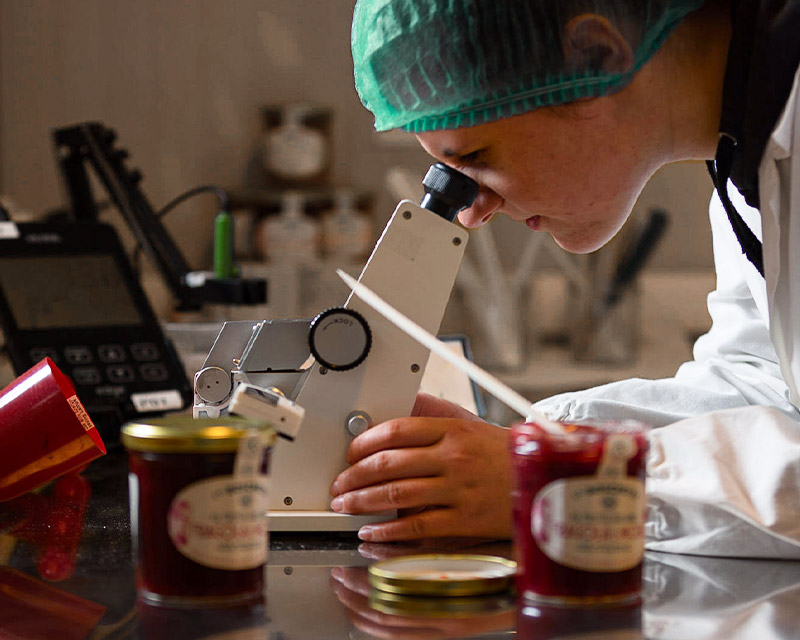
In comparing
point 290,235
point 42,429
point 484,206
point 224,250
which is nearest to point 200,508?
point 42,429

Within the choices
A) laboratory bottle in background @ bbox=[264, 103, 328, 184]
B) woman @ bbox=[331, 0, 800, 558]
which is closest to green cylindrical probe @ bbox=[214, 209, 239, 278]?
woman @ bbox=[331, 0, 800, 558]

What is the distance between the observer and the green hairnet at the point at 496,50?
3.07ft

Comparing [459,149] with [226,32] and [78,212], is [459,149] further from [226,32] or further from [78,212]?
[226,32]

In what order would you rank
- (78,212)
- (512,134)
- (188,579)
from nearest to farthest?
(188,579) < (512,134) < (78,212)

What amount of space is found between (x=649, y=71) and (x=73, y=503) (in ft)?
2.45

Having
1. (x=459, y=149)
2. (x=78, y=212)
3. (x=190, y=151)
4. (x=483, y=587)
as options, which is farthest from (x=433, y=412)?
(x=190, y=151)

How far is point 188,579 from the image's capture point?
67 cm

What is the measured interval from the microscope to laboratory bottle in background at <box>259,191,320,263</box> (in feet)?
7.60

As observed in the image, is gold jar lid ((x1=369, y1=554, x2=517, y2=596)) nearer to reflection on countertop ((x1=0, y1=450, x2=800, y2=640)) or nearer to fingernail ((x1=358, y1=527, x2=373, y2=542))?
reflection on countertop ((x1=0, y1=450, x2=800, y2=640))

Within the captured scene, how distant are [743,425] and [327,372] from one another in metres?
0.39

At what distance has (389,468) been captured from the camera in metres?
0.92

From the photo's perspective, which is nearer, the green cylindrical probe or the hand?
the hand

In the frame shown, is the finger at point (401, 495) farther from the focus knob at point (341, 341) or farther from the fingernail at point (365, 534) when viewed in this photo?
the focus knob at point (341, 341)

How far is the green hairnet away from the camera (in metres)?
0.94
